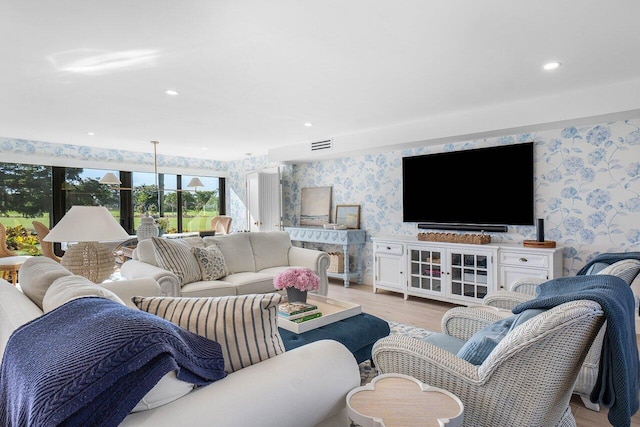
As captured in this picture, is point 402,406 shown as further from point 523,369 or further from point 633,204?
point 633,204

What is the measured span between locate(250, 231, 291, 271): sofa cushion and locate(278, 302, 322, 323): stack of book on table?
1.87 m

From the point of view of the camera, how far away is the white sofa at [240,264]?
11.1 ft

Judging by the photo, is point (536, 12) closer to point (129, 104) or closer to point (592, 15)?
point (592, 15)

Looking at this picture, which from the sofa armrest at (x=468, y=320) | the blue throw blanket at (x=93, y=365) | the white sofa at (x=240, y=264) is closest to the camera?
the blue throw blanket at (x=93, y=365)

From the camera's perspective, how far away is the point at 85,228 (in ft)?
7.84

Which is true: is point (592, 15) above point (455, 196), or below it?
above

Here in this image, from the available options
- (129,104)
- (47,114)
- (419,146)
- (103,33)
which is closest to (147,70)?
(103,33)

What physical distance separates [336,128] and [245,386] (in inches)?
170

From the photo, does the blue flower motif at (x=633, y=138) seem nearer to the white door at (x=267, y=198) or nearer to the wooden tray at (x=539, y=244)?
the wooden tray at (x=539, y=244)

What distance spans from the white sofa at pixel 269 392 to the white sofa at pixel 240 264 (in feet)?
5.95

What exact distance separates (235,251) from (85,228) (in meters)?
2.00

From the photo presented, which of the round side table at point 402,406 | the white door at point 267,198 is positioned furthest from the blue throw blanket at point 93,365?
the white door at point 267,198

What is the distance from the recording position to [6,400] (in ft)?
3.68

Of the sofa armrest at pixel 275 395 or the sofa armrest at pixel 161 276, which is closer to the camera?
the sofa armrest at pixel 275 395
